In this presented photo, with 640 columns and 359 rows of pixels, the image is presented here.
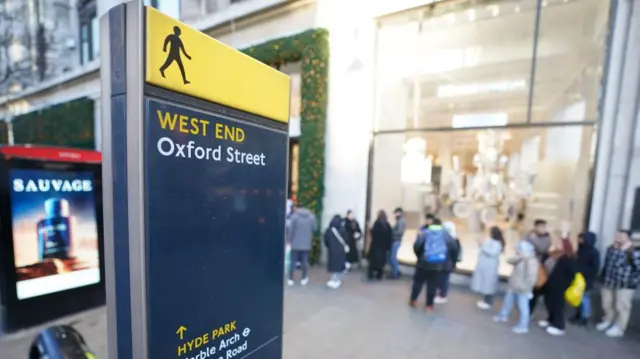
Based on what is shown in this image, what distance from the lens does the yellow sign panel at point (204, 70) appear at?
132cm

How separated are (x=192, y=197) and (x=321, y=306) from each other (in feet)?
14.9

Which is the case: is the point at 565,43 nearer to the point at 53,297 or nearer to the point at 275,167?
the point at 275,167

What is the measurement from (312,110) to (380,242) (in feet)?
12.9

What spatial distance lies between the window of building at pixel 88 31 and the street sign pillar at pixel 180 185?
2088cm

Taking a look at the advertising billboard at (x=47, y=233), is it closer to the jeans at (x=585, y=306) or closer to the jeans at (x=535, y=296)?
the jeans at (x=535, y=296)

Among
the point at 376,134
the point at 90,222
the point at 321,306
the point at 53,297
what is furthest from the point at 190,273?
the point at 376,134

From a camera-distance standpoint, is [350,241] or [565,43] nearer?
[565,43]

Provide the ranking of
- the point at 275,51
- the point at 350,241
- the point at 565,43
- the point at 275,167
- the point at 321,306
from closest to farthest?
the point at 275,167, the point at 321,306, the point at 565,43, the point at 350,241, the point at 275,51

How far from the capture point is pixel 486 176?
24.9ft

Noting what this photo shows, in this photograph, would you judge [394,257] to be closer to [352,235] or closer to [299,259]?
[352,235]

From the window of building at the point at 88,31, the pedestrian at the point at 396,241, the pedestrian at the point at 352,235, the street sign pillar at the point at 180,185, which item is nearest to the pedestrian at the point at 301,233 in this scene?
the pedestrian at the point at 352,235

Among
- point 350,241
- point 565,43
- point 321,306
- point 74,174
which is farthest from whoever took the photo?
point 350,241

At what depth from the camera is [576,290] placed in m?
4.55

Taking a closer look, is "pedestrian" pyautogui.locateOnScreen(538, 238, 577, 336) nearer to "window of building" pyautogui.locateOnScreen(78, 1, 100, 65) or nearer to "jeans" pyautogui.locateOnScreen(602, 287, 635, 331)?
"jeans" pyautogui.locateOnScreen(602, 287, 635, 331)
